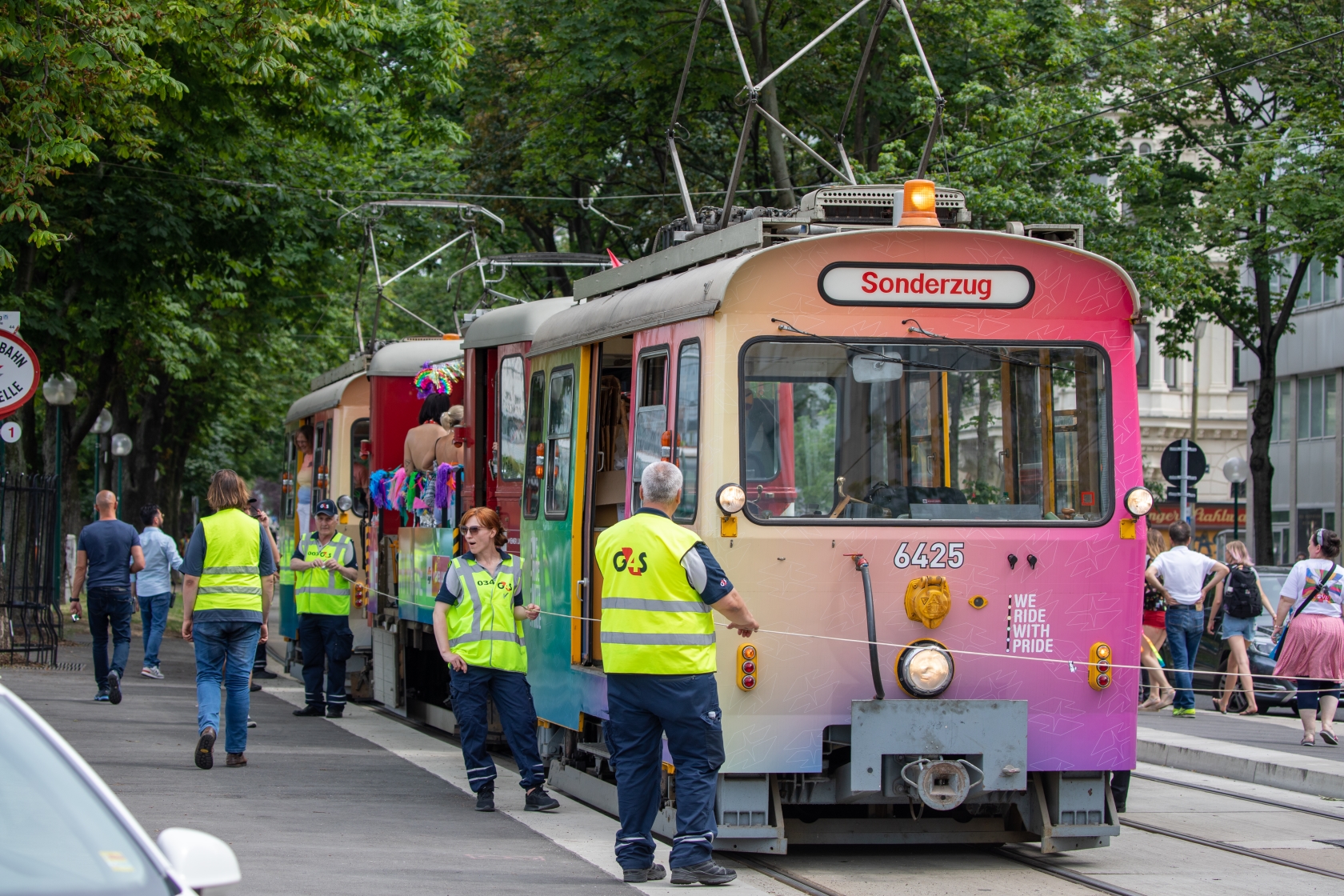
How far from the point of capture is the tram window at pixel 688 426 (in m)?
8.35

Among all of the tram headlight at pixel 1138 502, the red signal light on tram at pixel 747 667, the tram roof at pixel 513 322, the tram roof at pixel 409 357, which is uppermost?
the tram roof at pixel 409 357

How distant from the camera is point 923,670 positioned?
8148mm

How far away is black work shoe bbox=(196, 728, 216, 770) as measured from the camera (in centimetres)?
1093

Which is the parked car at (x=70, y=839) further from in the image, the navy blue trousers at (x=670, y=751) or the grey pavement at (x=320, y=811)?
the navy blue trousers at (x=670, y=751)

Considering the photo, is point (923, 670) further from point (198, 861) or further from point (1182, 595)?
point (1182, 595)

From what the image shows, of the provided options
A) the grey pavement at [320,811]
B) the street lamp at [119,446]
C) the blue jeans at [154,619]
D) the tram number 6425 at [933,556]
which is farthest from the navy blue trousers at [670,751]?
the street lamp at [119,446]

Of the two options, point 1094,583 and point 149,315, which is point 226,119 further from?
point 1094,583

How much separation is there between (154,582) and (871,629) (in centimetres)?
1246

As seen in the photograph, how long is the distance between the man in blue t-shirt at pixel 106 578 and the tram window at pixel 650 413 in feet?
26.3

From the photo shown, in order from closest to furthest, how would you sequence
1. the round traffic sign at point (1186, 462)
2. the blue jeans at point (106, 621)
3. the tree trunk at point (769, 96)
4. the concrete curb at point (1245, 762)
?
1. the concrete curb at point (1245, 762)
2. the blue jeans at point (106, 621)
3. the round traffic sign at point (1186, 462)
4. the tree trunk at point (769, 96)

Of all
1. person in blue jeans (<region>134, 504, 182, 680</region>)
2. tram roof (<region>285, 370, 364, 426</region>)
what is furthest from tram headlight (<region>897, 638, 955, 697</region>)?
person in blue jeans (<region>134, 504, 182, 680</region>)

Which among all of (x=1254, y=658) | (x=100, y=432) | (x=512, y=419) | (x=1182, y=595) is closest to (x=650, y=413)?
(x=512, y=419)

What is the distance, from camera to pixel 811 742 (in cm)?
810

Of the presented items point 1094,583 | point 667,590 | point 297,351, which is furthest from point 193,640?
point 297,351
